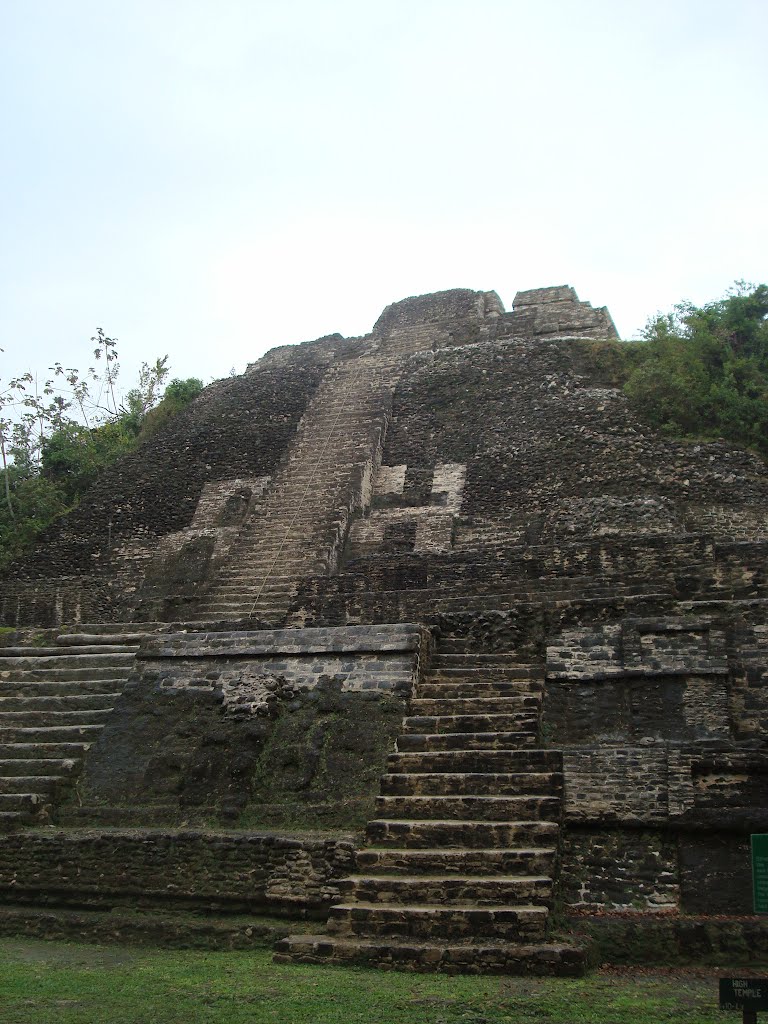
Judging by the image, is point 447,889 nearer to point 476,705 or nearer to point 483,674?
point 476,705

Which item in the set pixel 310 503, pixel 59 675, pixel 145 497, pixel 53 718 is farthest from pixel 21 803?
pixel 145 497

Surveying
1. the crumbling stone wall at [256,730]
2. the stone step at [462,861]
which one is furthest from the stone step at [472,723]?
the stone step at [462,861]

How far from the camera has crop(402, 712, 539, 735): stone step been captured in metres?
7.42

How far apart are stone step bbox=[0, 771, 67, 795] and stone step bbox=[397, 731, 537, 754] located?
2939 mm

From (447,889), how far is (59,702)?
4.81 meters

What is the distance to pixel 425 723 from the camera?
25.2 feet

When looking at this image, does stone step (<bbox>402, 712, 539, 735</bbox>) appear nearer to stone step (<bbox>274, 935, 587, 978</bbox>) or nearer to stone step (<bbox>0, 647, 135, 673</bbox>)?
stone step (<bbox>274, 935, 587, 978</bbox>)

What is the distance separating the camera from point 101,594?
1362 cm

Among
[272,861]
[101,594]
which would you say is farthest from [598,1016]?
[101,594]

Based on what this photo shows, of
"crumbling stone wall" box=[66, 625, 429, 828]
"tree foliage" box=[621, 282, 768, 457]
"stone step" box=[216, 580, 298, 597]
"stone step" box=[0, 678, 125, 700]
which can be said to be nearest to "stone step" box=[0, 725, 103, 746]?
"crumbling stone wall" box=[66, 625, 429, 828]

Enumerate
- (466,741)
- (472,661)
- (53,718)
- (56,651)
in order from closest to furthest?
1. (466,741)
2. (472,661)
3. (53,718)
4. (56,651)

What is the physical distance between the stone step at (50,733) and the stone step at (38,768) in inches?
11.6

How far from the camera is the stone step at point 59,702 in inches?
358

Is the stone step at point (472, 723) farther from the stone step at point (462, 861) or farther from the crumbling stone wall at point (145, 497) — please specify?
the crumbling stone wall at point (145, 497)
